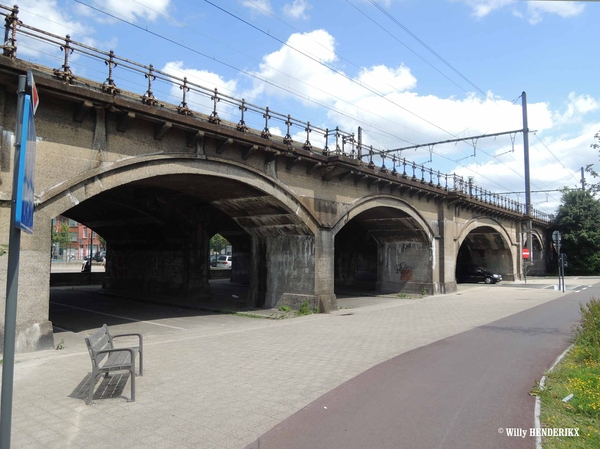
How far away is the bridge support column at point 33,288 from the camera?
8.98 metres

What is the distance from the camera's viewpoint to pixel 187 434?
485 cm

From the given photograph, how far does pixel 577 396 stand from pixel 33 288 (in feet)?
31.9

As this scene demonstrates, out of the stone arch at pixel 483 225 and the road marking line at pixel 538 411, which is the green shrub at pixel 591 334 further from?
the stone arch at pixel 483 225

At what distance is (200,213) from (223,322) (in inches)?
330

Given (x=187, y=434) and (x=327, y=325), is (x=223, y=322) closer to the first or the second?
(x=327, y=325)

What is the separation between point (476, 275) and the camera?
36.5 m

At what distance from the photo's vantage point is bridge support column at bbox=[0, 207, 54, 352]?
898cm

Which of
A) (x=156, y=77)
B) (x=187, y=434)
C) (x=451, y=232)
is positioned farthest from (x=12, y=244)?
(x=451, y=232)

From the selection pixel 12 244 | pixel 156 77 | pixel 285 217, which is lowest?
pixel 12 244

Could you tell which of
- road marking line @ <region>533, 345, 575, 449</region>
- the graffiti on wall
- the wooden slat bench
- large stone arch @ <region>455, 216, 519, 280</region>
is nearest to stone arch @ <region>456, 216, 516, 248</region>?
large stone arch @ <region>455, 216, 519, 280</region>

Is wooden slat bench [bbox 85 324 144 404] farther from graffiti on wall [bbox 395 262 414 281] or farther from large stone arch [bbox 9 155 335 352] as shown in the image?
graffiti on wall [bbox 395 262 414 281]

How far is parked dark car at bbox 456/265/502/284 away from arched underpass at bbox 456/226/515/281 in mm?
498

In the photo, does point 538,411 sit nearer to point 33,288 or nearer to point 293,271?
point 33,288

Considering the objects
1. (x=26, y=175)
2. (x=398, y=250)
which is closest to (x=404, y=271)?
(x=398, y=250)
